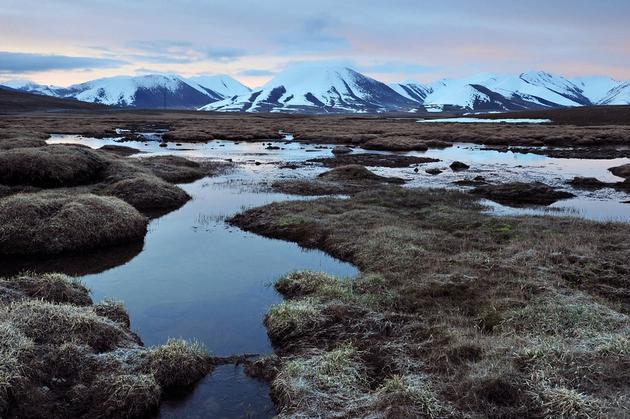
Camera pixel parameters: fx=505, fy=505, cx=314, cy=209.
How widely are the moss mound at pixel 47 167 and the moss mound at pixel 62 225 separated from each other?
9654 mm

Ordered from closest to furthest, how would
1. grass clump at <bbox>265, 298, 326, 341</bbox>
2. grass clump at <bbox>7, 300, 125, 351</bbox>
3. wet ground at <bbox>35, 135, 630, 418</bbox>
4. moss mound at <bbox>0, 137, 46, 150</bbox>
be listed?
wet ground at <bbox>35, 135, 630, 418</bbox>, grass clump at <bbox>7, 300, 125, 351</bbox>, grass clump at <bbox>265, 298, 326, 341</bbox>, moss mound at <bbox>0, 137, 46, 150</bbox>

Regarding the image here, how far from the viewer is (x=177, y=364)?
12.5 meters

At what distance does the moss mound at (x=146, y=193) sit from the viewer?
33.8 metres

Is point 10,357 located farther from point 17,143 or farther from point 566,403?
point 17,143

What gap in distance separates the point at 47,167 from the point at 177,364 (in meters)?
28.9

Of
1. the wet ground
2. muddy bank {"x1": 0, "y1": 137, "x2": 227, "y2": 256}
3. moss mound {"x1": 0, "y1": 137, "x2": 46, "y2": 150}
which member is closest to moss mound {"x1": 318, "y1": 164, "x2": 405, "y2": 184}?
the wet ground

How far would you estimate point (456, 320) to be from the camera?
14.7 metres

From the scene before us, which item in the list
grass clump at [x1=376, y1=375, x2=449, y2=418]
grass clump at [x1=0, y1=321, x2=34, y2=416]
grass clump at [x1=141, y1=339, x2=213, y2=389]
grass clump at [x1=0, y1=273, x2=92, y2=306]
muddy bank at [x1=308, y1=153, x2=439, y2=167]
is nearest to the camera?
grass clump at [x1=376, y1=375, x2=449, y2=418]

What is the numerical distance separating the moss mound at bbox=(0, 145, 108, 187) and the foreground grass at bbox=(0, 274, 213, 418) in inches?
916

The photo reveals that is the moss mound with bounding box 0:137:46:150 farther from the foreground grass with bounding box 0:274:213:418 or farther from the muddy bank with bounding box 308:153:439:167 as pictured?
the foreground grass with bounding box 0:274:213:418

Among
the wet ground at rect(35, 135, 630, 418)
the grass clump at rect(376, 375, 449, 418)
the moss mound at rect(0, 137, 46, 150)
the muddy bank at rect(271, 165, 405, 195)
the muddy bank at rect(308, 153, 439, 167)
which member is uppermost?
the moss mound at rect(0, 137, 46, 150)

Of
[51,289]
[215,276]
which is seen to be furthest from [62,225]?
[215,276]

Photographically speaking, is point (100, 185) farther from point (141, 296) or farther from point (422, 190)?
point (422, 190)

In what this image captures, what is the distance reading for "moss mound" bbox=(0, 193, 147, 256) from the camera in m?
22.8
